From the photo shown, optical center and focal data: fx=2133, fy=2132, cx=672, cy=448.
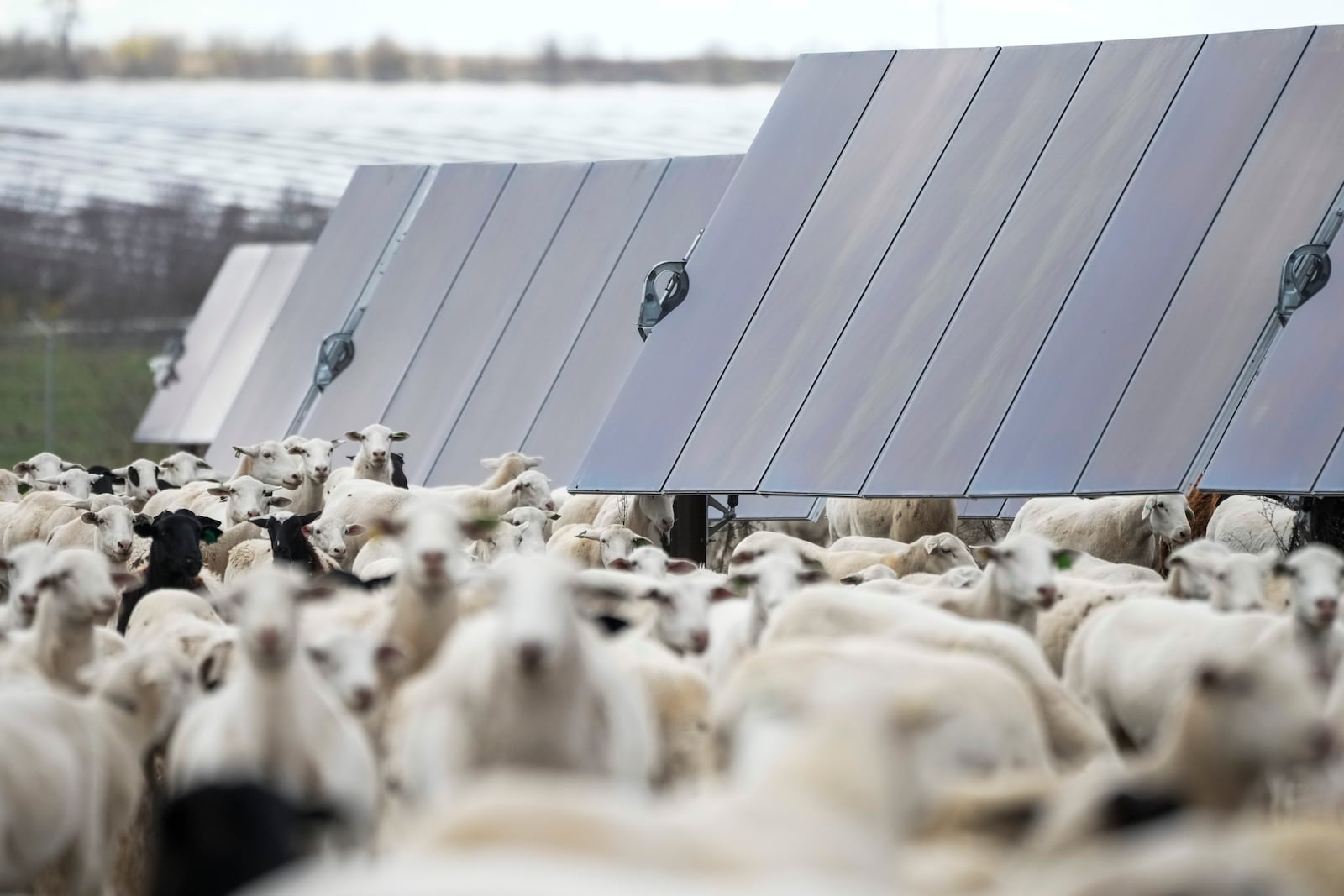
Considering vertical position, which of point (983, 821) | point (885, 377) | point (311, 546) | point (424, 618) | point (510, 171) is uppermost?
point (510, 171)

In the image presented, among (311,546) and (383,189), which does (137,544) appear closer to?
(311,546)

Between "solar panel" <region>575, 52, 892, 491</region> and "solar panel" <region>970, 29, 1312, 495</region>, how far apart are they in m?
2.73

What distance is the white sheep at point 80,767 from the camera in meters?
6.68

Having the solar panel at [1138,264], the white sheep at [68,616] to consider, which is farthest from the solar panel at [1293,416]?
the white sheep at [68,616]

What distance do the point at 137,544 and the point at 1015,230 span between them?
7.19 m

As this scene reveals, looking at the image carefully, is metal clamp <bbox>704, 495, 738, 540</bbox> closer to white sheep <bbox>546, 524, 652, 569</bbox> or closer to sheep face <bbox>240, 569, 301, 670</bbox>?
white sheep <bbox>546, 524, 652, 569</bbox>

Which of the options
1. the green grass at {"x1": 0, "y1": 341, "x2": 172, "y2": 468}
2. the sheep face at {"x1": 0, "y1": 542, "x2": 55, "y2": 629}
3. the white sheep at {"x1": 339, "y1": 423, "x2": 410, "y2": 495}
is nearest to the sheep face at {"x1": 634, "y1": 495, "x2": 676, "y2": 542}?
the white sheep at {"x1": 339, "y1": 423, "x2": 410, "y2": 495}

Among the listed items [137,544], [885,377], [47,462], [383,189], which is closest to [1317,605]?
[885,377]

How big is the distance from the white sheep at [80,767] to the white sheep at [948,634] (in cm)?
245

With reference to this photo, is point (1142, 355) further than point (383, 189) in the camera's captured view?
No

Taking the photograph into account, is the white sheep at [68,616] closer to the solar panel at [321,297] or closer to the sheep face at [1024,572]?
the sheep face at [1024,572]

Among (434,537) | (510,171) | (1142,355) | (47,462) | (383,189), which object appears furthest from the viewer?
(383,189)

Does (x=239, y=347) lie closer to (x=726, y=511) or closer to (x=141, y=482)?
(x=141, y=482)

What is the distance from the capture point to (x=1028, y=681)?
27.6 feet
